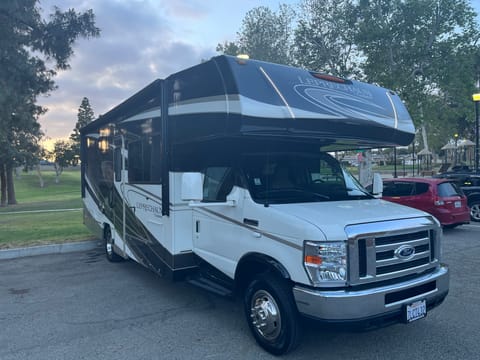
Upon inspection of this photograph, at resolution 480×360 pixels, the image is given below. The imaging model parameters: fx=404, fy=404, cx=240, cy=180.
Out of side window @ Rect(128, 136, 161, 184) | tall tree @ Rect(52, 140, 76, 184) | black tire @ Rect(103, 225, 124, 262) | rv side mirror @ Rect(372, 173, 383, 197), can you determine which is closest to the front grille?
rv side mirror @ Rect(372, 173, 383, 197)

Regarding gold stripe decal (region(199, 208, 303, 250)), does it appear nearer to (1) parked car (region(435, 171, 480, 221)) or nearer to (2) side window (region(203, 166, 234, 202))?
(2) side window (region(203, 166, 234, 202))

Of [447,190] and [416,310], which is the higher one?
[447,190]

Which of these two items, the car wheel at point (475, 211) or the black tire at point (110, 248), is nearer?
the black tire at point (110, 248)

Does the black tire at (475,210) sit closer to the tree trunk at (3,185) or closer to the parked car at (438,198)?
the parked car at (438,198)

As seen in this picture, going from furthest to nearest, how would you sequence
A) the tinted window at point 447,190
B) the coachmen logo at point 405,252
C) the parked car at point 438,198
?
1. the tinted window at point 447,190
2. the parked car at point 438,198
3. the coachmen logo at point 405,252

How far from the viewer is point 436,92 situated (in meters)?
19.0

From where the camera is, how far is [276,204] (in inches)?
164

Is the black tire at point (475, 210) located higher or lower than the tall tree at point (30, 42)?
lower

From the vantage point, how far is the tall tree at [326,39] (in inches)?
739

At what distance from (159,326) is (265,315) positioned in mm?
1470

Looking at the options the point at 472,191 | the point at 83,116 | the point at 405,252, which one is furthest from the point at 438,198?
the point at 83,116

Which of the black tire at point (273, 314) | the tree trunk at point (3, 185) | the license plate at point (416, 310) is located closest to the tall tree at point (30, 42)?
the black tire at point (273, 314)

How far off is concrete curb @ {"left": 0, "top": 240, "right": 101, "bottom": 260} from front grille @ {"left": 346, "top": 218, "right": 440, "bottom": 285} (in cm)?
722

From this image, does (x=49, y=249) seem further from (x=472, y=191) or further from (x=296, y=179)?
(x=472, y=191)
